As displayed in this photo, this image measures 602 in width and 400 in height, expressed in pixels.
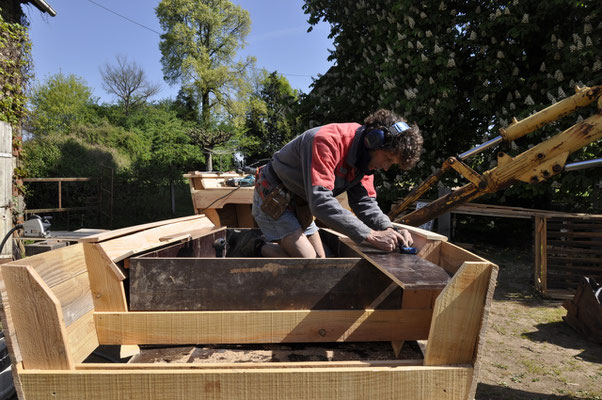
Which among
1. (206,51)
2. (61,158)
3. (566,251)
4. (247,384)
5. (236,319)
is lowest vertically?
(566,251)

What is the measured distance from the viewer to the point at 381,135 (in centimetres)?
243

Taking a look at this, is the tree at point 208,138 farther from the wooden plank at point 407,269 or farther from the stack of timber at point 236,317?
the wooden plank at point 407,269

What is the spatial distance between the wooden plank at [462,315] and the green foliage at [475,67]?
21.0ft

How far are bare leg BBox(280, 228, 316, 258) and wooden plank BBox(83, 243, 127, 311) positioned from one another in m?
1.13

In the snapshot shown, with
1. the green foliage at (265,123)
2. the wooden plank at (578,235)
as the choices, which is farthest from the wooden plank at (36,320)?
the green foliage at (265,123)

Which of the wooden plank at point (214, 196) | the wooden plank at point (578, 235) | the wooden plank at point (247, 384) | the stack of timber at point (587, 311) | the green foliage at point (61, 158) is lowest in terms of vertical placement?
the stack of timber at point (587, 311)

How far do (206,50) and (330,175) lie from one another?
30.1 meters

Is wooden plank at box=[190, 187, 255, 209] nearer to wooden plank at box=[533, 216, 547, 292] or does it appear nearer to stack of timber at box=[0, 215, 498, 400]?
stack of timber at box=[0, 215, 498, 400]

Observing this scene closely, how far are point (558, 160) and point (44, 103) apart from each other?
120 feet

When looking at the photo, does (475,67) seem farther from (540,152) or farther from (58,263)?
(58,263)

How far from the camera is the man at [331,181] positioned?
2.30 m

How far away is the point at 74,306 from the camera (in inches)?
73.4

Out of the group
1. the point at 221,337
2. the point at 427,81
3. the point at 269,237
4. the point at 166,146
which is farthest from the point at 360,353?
the point at 166,146

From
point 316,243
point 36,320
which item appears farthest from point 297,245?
point 36,320
